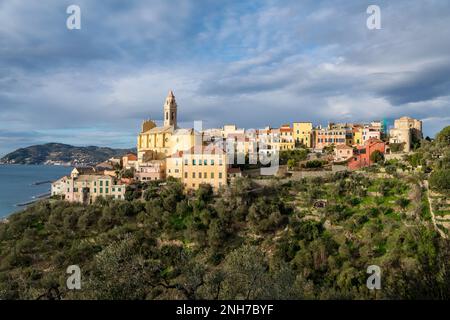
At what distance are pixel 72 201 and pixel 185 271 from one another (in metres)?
25.6

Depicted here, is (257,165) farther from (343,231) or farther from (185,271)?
(185,271)

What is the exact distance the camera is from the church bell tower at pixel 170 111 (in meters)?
49.2

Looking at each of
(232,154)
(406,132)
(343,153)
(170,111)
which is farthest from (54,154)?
(406,132)

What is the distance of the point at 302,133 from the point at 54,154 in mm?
163526

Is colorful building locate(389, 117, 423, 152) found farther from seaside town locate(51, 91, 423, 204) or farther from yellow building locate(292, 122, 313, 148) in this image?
yellow building locate(292, 122, 313, 148)

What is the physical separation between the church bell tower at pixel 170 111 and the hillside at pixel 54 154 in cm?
11962

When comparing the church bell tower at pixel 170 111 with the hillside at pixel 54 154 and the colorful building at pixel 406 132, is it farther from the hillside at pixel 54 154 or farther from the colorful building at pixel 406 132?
the hillside at pixel 54 154

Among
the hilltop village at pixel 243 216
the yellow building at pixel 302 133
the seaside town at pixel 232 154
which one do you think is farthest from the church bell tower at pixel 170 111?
the yellow building at pixel 302 133

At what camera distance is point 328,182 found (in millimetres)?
33688

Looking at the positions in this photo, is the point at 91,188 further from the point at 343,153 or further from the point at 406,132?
the point at 406,132

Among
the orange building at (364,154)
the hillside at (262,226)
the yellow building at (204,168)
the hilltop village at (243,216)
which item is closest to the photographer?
the hilltop village at (243,216)

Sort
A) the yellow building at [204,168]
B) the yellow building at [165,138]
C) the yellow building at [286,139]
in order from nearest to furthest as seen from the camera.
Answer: the yellow building at [204,168]
the yellow building at [165,138]
the yellow building at [286,139]

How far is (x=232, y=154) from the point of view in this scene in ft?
127

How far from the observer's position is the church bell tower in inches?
1939
